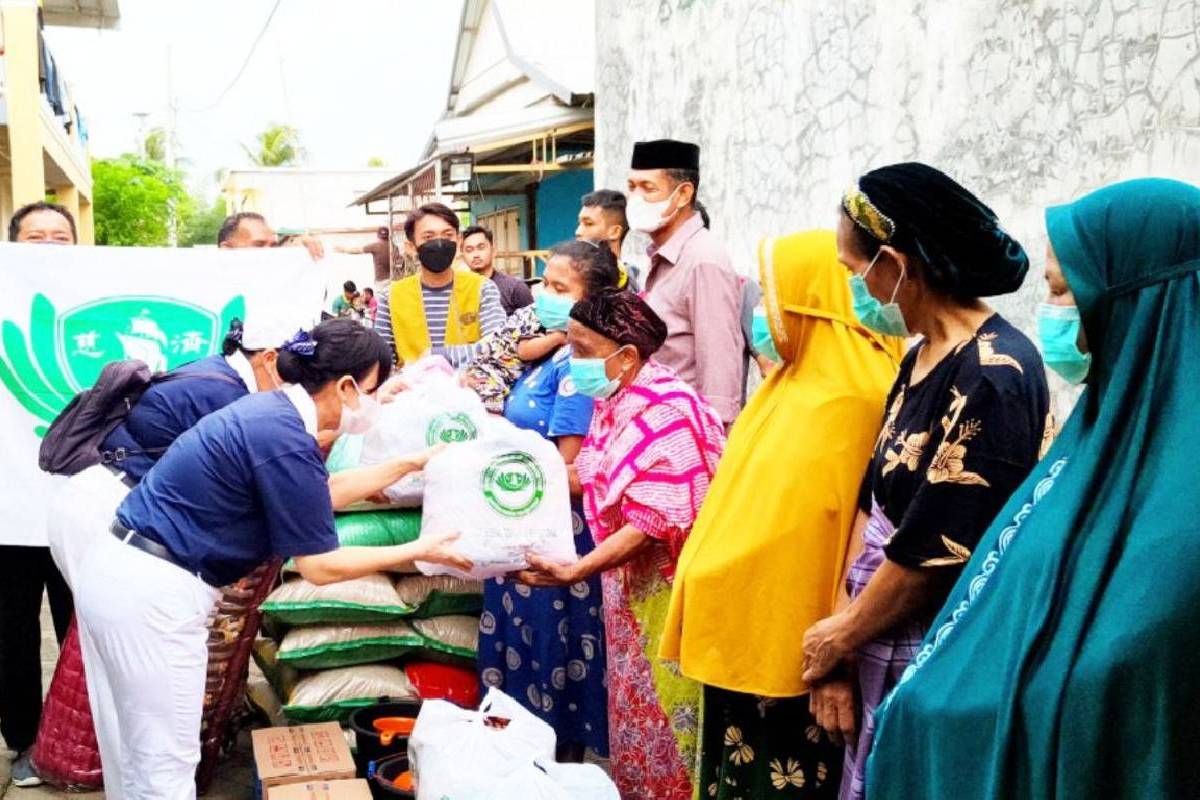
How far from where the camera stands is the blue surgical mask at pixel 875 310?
97.7 inches

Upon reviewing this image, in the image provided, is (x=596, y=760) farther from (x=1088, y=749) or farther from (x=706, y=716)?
(x=1088, y=749)

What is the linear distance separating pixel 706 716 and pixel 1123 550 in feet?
4.61

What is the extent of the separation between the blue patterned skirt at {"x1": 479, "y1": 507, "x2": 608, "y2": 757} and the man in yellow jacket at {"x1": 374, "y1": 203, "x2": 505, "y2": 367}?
1.46 m

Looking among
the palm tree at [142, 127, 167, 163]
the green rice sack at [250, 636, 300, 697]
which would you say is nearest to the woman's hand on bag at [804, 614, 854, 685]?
the green rice sack at [250, 636, 300, 697]

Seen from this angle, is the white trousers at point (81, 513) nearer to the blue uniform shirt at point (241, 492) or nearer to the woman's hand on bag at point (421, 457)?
the blue uniform shirt at point (241, 492)

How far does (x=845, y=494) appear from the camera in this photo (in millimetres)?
2703

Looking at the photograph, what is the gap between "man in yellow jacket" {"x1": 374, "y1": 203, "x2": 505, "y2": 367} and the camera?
557 centimetres

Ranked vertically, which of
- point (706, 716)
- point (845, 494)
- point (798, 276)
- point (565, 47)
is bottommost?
point (706, 716)

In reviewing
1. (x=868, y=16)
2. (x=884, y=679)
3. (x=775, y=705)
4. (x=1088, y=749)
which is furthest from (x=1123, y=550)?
(x=868, y=16)

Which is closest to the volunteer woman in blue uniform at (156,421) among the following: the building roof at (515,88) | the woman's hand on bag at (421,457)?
the woman's hand on bag at (421,457)

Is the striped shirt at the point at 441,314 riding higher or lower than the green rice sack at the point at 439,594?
higher

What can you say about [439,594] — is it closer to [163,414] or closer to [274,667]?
[274,667]

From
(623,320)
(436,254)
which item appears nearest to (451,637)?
(623,320)

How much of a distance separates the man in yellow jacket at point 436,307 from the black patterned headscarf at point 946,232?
3300 mm
